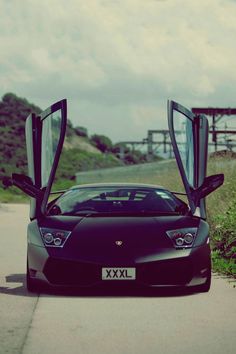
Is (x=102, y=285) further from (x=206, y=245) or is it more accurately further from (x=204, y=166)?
(x=204, y=166)

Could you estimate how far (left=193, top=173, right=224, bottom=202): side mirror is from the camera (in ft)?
33.7

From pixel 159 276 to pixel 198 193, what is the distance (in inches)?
51.6

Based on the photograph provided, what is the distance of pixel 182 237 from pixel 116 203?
1.31 m

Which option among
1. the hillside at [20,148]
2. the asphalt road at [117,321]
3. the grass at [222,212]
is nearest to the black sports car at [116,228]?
the asphalt road at [117,321]

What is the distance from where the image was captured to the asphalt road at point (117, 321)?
6.75 m

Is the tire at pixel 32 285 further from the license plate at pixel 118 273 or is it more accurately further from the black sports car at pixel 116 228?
the license plate at pixel 118 273

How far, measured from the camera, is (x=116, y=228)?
32.7 feet

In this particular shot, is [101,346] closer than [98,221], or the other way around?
[101,346]

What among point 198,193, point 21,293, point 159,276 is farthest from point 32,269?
point 198,193

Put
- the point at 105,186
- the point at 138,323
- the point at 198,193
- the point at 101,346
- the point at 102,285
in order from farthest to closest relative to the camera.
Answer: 1. the point at 105,186
2. the point at 198,193
3. the point at 102,285
4. the point at 138,323
5. the point at 101,346

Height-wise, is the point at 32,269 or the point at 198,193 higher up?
the point at 198,193

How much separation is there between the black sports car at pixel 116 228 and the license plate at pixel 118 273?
10 millimetres

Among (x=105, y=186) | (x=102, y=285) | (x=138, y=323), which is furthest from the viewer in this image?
(x=105, y=186)

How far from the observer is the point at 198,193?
10516 millimetres
